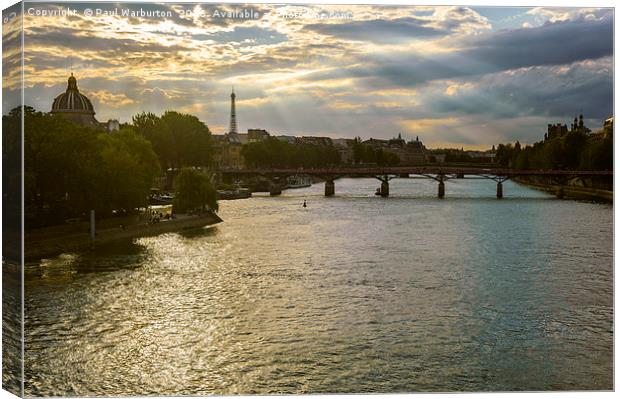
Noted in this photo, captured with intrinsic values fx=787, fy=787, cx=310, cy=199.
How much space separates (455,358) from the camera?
753 centimetres

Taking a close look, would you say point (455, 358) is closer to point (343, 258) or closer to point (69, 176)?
point (343, 258)

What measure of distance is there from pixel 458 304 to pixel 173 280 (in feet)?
13.6

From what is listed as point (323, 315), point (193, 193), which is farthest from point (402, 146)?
point (323, 315)

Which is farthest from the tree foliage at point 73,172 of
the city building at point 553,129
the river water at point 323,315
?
the city building at point 553,129

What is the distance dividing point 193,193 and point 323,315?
443 inches

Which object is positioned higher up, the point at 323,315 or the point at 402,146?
the point at 402,146

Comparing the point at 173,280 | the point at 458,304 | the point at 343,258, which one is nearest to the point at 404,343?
the point at 458,304

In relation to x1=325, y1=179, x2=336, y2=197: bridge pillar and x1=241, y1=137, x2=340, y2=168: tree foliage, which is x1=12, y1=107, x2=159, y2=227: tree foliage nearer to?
x1=325, y1=179, x2=336, y2=197: bridge pillar

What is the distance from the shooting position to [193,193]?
19812mm

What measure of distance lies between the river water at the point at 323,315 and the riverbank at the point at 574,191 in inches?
103

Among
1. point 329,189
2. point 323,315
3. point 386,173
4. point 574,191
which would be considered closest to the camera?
point 323,315

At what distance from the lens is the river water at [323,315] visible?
6973mm

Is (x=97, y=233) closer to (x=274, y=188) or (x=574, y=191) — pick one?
(x=574, y=191)

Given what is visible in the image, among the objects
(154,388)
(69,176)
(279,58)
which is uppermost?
(279,58)
